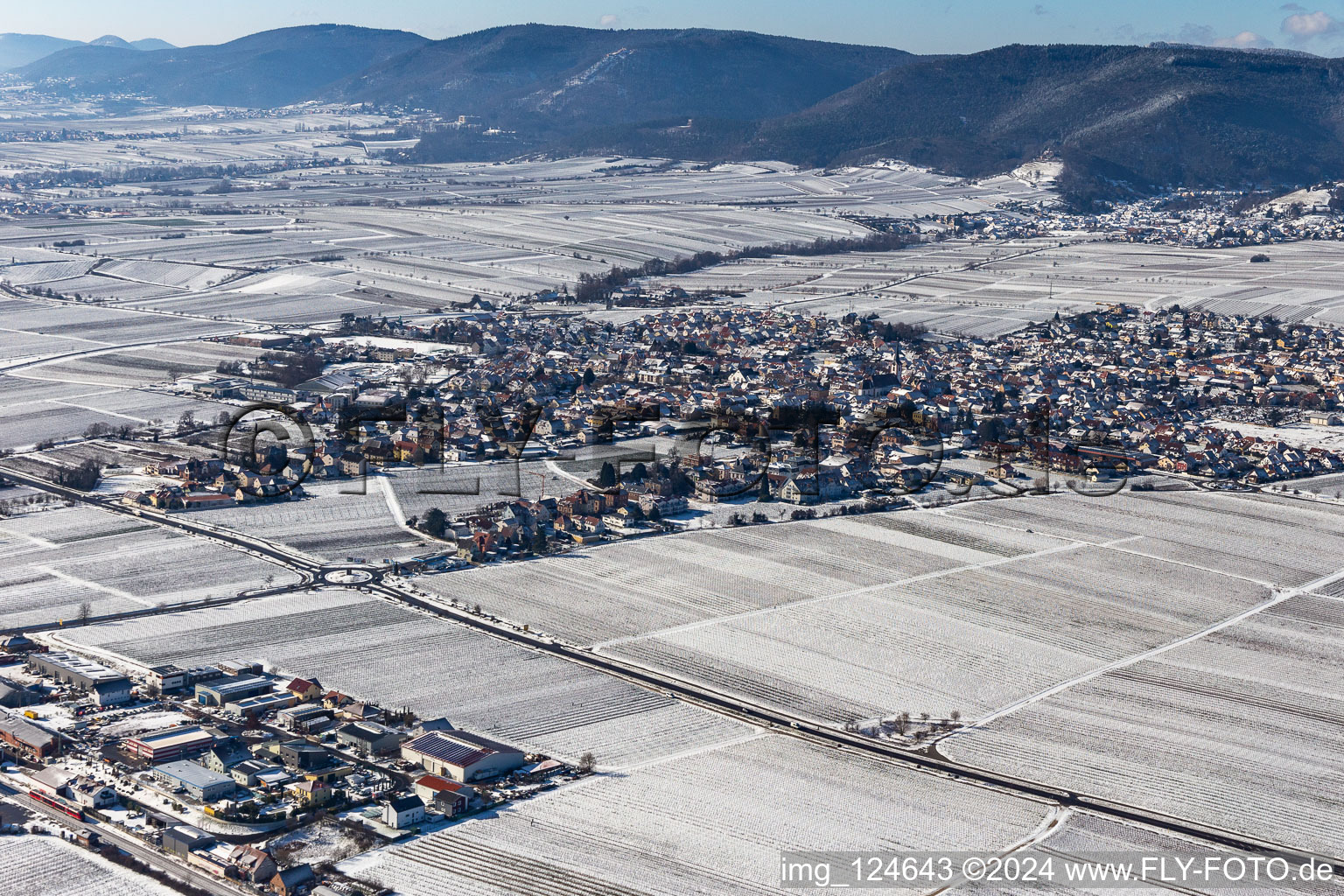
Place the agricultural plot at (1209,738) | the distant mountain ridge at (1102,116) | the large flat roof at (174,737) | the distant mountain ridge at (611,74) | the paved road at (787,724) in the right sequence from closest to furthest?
the paved road at (787,724) → the agricultural plot at (1209,738) → the large flat roof at (174,737) → the distant mountain ridge at (1102,116) → the distant mountain ridge at (611,74)

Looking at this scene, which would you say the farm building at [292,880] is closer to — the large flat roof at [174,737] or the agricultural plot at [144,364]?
the large flat roof at [174,737]

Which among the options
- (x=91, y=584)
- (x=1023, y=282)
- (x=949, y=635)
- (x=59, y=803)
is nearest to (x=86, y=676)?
(x=59, y=803)

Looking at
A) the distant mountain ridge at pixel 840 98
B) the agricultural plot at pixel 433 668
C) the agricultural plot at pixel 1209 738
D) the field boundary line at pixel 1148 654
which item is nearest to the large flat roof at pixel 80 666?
the agricultural plot at pixel 433 668

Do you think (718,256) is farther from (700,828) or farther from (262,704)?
(700,828)

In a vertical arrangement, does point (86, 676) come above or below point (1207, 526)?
below

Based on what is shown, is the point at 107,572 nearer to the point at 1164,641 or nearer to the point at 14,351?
the point at 1164,641

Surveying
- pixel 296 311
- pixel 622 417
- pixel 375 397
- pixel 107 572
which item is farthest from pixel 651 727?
pixel 296 311

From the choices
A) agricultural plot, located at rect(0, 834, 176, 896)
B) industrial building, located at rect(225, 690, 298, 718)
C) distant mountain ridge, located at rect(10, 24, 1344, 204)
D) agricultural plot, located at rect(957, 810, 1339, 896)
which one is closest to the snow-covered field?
agricultural plot, located at rect(957, 810, 1339, 896)
